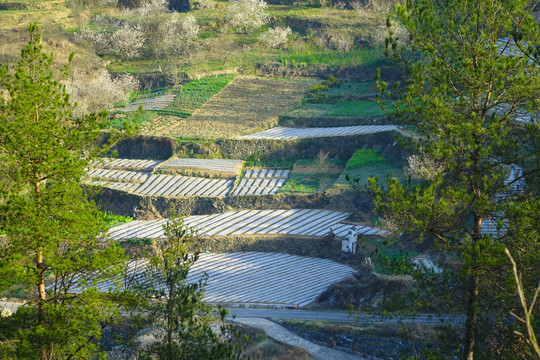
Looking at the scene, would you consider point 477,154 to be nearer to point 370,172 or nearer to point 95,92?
point 370,172

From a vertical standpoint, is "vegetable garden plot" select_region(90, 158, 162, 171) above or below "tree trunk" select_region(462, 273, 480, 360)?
below

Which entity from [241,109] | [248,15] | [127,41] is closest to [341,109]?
[241,109]

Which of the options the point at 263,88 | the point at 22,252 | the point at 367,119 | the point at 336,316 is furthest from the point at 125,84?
the point at 22,252

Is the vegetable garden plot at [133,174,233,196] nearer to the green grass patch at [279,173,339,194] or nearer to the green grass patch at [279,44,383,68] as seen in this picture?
the green grass patch at [279,173,339,194]

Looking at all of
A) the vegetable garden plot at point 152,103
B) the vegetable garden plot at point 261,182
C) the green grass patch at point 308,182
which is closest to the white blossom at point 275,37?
the vegetable garden plot at point 152,103

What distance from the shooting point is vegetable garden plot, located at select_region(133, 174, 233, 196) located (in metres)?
36.5

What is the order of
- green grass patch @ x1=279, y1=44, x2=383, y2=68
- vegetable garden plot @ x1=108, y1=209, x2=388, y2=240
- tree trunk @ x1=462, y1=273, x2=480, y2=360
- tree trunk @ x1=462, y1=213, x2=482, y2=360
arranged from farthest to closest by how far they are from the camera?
green grass patch @ x1=279, y1=44, x2=383, y2=68, vegetable garden plot @ x1=108, y1=209, x2=388, y2=240, tree trunk @ x1=462, y1=273, x2=480, y2=360, tree trunk @ x1=462, y1=213, x2=482, y2=360

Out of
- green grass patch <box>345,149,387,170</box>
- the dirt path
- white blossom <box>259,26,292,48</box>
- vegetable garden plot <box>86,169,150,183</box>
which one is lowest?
the dirt path

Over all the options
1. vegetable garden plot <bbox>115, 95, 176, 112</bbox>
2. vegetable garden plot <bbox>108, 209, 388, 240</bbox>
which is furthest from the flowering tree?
vegetable garden plot <bbox>108, 209, 388, 240</bbox>

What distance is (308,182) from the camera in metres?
36.4

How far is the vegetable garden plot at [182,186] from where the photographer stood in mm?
36469

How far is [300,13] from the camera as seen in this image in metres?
62.2

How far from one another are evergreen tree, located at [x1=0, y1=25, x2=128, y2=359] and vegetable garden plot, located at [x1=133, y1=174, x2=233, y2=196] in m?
21.6

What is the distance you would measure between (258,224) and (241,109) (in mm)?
16062
